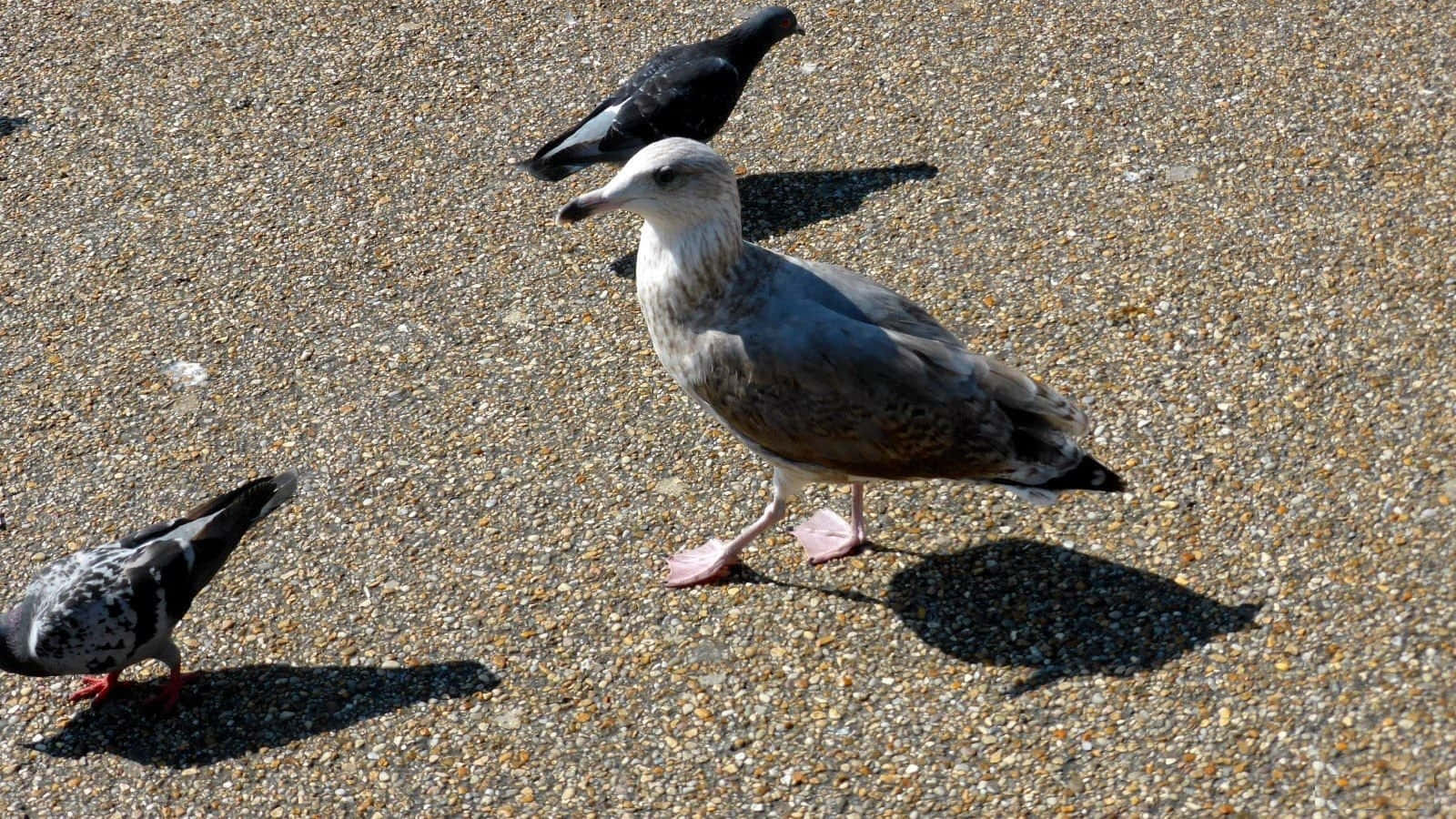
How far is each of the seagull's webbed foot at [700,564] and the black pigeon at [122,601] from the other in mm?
1451

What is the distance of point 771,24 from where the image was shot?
7648mm

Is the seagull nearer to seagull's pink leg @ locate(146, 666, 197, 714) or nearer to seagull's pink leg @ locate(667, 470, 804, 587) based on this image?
seagull's pink leg @ locate(667, 470, 804, 587)

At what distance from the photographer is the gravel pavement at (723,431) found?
4.44 m

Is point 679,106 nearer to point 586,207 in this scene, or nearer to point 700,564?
point 586,207

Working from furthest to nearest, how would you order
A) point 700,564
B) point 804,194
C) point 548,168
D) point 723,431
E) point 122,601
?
point 804,194, point 548,168, point 723,431, point 700,564, point 122,601

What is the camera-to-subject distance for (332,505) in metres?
5.63

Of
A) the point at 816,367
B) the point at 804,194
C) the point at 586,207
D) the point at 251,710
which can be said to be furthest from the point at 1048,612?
the point at 804,194

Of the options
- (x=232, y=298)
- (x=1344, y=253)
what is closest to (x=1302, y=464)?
(x=1344, y=253)

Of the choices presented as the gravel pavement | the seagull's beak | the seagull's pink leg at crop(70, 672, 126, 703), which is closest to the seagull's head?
the seagull's beak

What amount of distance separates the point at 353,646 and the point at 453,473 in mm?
925

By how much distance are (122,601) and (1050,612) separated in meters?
2.96

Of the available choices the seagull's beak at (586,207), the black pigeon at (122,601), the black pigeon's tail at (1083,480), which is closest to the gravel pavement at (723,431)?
the black pigeon at (122,601)

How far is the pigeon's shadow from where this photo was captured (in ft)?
14.9

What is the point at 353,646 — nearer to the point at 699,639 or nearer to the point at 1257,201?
the point at 699,639
